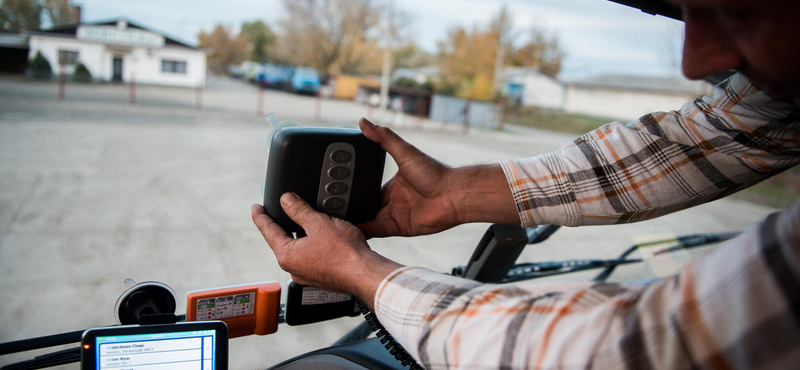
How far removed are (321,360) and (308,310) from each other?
17 cm

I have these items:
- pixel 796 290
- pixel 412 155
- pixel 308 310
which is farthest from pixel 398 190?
pixel 796 290

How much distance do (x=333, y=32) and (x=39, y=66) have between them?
0.98 m

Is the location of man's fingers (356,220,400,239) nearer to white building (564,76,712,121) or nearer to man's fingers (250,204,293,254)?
man's fingers (250,204,293,254)

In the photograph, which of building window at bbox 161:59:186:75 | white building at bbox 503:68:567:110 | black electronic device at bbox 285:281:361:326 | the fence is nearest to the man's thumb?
black electronic device at bbox 285:281:361:326

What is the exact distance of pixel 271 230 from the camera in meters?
0.92

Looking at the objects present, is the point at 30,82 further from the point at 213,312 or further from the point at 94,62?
the point at 213,312

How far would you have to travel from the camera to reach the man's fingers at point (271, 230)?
2.97 feet

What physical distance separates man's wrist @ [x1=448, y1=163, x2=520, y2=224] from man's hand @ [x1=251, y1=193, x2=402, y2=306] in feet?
1.08

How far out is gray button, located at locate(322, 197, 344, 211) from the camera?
0.97 meters

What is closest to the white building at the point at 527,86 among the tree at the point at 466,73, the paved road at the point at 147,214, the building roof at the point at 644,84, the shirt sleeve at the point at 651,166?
the tree at the point at 466,73

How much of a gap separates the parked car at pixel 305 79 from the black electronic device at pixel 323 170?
3.17 ft

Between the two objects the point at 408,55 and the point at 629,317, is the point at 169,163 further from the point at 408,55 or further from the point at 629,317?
the point at 629,317

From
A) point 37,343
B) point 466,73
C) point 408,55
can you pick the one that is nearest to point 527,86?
point 466,73

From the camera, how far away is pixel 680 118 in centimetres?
116
